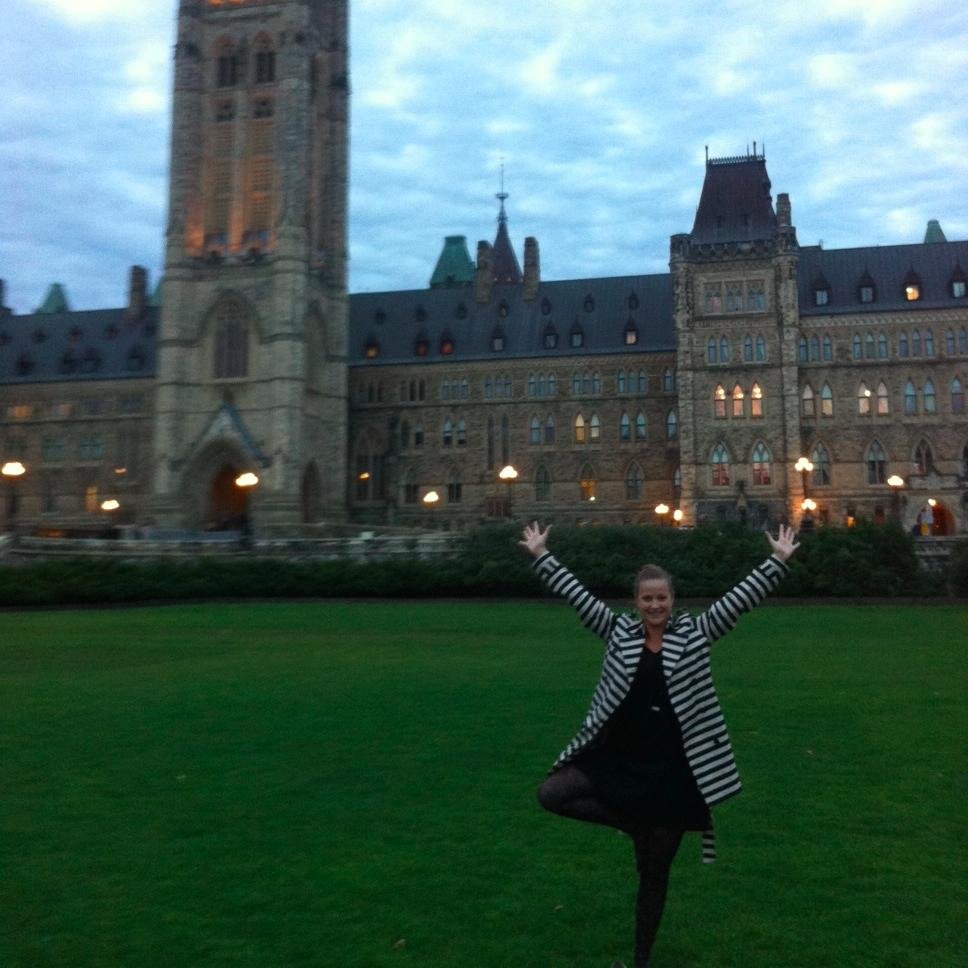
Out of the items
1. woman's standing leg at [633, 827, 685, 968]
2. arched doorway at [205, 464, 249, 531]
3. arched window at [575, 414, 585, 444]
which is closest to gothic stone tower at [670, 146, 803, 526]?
arched window at [575, 414, 585, 444]

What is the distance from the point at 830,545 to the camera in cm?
3095

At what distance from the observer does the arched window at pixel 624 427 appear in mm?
67312

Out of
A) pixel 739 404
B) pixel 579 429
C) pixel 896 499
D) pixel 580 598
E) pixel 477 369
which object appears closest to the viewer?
pixel 580 598

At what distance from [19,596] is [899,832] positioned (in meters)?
28.3

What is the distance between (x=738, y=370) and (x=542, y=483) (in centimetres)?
1542

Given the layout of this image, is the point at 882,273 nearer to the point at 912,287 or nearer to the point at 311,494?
the point at 912,287

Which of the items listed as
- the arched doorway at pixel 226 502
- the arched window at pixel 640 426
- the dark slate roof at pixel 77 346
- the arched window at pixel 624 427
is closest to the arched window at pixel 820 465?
the arched window at pixel 640 426

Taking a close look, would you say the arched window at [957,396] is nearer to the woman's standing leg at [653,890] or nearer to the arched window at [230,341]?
the arched window at [230,341]

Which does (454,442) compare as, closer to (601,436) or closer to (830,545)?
(601,436)

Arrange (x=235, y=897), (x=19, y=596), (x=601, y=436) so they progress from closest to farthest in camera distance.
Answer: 1. (x=235, y=897)
2. (x=19, y=596)
3. (x=601, y=436)

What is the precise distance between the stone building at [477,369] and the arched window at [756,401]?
8.9 inches

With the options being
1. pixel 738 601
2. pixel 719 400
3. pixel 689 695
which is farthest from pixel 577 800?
pixel 719 400

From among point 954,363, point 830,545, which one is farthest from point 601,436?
point 830,545

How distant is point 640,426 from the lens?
67188 millimetres
